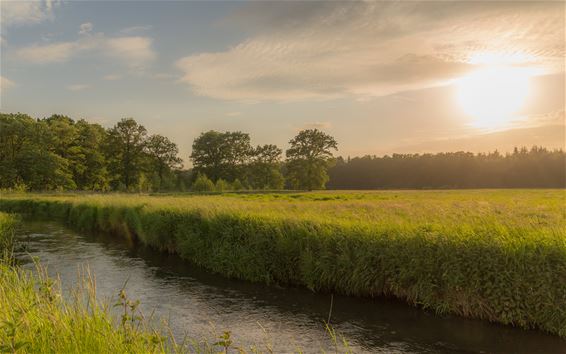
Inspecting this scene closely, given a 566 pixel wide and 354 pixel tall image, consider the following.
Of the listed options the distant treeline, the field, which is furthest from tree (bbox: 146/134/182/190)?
the field

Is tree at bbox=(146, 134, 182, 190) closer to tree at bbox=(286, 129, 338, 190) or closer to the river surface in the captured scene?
Result: tree at bbox=(286, 129, 338, 190)

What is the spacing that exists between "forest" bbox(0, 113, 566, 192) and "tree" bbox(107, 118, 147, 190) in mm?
180

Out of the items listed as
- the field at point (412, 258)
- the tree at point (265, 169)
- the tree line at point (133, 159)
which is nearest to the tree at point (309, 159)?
the tree line at point (133, 159)

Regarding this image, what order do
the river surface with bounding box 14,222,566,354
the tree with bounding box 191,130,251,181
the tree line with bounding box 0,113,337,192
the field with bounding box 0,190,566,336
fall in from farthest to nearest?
the tree with bounding box 191,130,251,181 → the tree line with bounding box 0,113,337,192 → the field with bounding box 0,190,566,336 → the river surface with bounding box 14,222,566,354

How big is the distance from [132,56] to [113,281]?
15531 millimetres

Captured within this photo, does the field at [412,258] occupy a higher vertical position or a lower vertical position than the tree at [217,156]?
lower

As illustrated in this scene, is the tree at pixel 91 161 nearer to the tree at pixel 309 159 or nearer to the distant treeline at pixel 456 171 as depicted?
the tree at pixel 309 159

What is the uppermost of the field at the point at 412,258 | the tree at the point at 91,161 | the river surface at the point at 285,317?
the tree at the point at 91,161

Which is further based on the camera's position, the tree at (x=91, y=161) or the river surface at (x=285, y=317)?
the tree at (x=91, y=161)

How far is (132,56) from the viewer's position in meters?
24.9

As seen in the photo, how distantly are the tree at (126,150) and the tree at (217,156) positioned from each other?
11188mm

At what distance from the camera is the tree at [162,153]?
83125mm

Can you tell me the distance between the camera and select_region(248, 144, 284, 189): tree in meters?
84.9

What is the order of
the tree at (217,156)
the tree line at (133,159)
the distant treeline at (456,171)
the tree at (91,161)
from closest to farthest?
the tree line at (133,159) < the tree at (91,161) < the tree at (217,156) < the distant treeline at (456,171)
